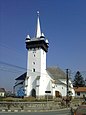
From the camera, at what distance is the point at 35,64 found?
3110 inches

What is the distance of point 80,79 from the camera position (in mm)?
136750

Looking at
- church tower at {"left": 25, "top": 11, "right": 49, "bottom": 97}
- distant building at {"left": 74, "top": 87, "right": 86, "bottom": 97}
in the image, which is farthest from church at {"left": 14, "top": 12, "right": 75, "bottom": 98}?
distant building at {"left": 74, "top": 87, "right": 86, "bottom": 97}

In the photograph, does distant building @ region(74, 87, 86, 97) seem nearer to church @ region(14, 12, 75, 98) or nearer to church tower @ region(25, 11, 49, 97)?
church @ region(14, 12, 75, 98)

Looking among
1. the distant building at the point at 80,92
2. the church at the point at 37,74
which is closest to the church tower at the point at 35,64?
the church at the point at 37,74

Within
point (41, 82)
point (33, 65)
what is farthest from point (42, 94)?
point (33, 65)

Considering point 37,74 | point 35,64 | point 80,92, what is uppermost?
point 35,64

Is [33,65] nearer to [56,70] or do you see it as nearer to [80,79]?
[56,70]

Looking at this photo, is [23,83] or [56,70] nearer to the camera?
[23,83]

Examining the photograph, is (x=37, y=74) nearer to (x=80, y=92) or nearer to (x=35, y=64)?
(x=35, y=64)

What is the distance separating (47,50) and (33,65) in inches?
373

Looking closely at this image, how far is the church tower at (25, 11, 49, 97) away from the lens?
7700 cm

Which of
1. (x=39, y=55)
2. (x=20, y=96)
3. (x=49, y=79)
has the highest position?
(x=39, y=55)

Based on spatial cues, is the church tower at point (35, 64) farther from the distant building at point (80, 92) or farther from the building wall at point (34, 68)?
the distant building at point (80, 92)

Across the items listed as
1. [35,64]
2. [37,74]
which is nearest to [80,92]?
[37,74]
